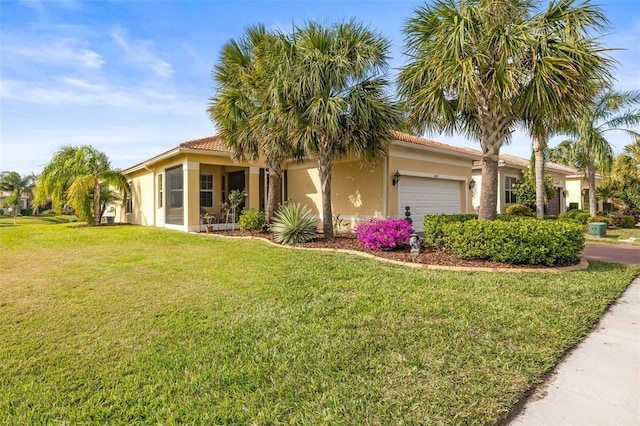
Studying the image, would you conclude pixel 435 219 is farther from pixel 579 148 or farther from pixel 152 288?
pixel 579 148

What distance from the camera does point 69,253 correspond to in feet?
30.5

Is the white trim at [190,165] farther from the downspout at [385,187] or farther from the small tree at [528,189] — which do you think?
the small tree at [528,189]

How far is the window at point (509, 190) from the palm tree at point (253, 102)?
1525 centimetres

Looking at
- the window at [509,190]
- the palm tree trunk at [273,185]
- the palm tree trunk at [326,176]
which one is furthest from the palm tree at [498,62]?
the window at [509,190]

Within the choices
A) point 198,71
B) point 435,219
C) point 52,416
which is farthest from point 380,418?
point 198,71

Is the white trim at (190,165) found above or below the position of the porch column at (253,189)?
above

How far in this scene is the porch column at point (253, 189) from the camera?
1583 centimetres

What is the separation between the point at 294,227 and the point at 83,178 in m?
14.3

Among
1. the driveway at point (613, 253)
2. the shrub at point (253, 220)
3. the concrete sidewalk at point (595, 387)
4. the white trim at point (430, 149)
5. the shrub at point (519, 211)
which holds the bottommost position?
the concrete sidewalk at point (595, 387)

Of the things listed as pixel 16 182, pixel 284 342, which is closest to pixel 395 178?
pixel 284 342

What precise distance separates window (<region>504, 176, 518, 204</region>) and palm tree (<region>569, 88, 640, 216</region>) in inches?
190

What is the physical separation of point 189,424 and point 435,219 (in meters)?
7.62

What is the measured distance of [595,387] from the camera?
2.82 metres

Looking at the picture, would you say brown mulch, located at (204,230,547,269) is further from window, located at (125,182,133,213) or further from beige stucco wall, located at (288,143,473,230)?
window, located at (125,182,133,213)
